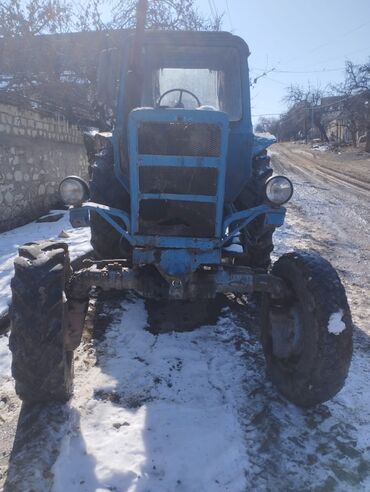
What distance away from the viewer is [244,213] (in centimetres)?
360

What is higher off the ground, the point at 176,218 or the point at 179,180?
the point at 179,180

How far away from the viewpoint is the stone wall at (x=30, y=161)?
7.83 metres

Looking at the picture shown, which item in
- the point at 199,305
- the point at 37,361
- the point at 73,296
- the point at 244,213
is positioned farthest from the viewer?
the point at 199,305

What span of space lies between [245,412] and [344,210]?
30.0 feet

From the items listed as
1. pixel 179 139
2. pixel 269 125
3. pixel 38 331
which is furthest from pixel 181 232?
pixel 269 125

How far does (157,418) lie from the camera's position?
113 inches

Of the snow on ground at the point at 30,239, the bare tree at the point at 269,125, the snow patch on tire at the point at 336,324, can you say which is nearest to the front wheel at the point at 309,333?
the snow patch on tire at the point at 336,324

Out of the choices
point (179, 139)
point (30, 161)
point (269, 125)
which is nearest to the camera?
point (179, 139)

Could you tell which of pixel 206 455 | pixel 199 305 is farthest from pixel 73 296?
pixel 199 305

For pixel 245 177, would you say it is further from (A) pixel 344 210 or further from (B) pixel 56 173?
(A) pixel 344 210

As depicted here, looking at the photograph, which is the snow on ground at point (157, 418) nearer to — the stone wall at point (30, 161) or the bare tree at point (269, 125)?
the stone wall at point (30, 161)

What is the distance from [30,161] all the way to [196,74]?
5.27 metres

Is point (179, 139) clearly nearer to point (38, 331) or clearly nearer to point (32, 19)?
point (38, 331)

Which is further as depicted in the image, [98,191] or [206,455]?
[98,191]
